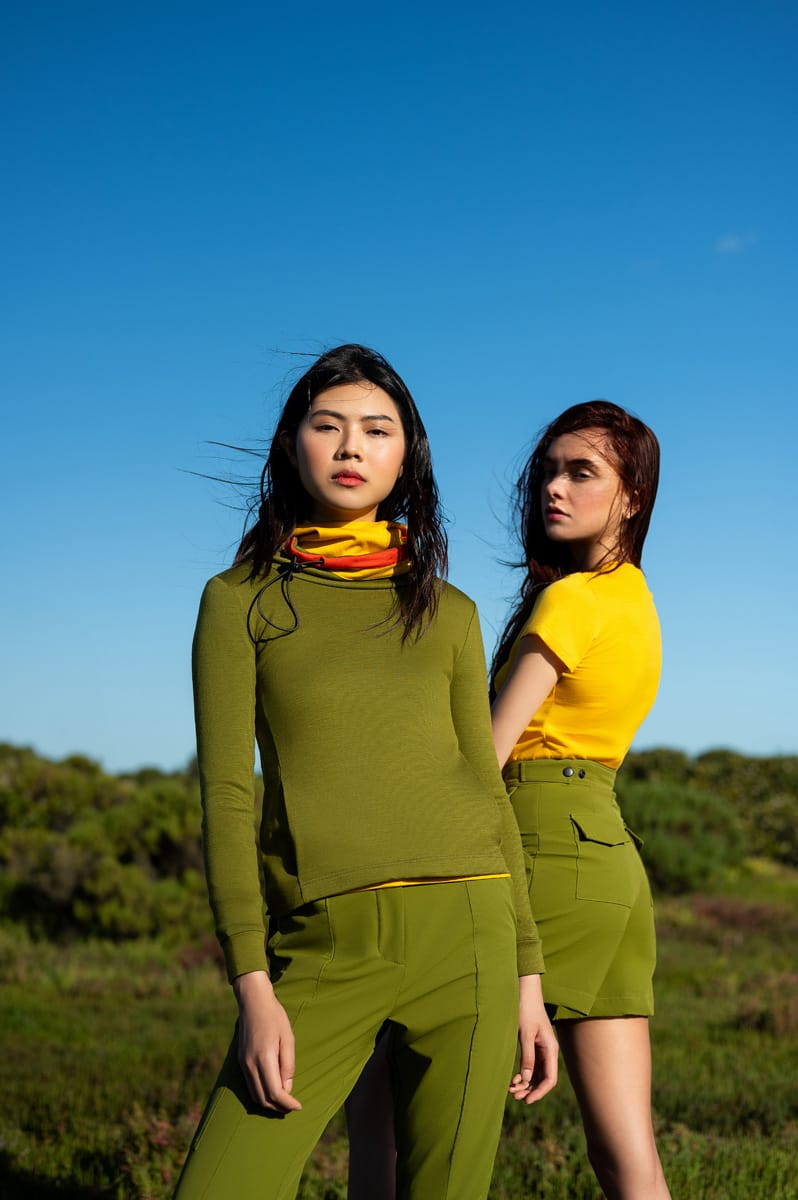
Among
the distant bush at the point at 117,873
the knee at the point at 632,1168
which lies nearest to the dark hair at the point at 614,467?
the knee at the point at 632,1168

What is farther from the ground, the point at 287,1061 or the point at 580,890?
the point at 580,890

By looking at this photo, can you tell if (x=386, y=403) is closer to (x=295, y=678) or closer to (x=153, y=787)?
(x=295, y=678)

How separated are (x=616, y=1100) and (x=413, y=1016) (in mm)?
674

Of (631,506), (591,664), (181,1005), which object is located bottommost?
(181,1005)

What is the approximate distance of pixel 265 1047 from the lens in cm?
189

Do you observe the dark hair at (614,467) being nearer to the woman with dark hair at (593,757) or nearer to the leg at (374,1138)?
the woman with dark hair at (593,757)

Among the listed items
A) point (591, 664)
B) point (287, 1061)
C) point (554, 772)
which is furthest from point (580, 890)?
point (287, 1061)

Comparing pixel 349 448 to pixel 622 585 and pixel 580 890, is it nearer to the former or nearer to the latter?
pixel 622 585

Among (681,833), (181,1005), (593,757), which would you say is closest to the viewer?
(593,757)

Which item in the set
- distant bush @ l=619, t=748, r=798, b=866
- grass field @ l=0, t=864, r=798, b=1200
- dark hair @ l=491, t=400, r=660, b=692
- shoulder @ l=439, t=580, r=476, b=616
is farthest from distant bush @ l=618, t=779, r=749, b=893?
shoulder @ l=439, t=580, r=476, b=616

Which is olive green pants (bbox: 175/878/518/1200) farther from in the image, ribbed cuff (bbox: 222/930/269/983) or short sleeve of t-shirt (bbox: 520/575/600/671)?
short sleeve of t-shirt (bbox: 520/575/600/671)

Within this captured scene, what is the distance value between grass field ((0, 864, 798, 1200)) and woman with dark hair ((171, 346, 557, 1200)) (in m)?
2.15

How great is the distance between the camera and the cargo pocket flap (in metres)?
2.56

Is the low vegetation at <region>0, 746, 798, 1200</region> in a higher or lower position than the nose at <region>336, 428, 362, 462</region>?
lower
